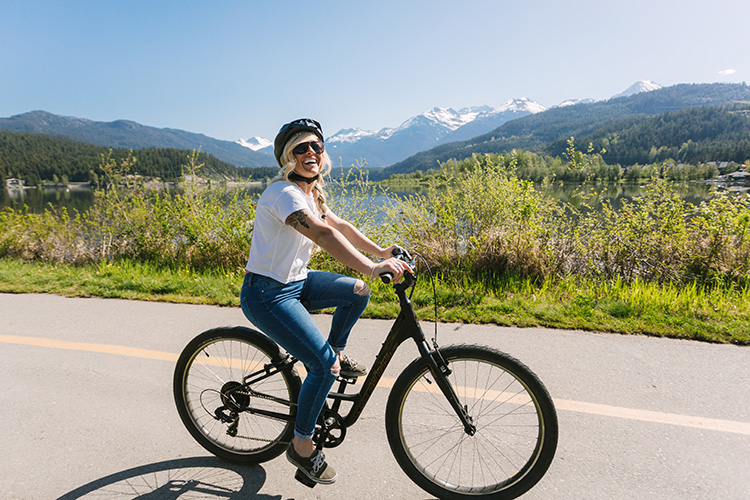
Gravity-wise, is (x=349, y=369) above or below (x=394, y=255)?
below

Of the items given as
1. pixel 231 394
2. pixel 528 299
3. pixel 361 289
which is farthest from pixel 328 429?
pixel 528 299

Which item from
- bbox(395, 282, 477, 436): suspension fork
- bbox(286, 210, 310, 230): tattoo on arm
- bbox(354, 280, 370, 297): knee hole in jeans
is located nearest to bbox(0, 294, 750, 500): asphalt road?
bbox(395, 282, 477, 436): suspension fork

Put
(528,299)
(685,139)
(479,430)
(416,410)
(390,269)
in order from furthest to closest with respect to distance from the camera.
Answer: (685,139) < (528,299) < (416,410) < (479,430) < (390,269)

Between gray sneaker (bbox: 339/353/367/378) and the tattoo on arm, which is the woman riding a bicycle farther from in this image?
gray sneaker (bbox: 339/353/367/378)

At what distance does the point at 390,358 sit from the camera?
7.55ft

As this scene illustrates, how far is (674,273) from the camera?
19.2 feet

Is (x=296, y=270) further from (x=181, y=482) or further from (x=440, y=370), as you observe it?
(x=181, y=482)

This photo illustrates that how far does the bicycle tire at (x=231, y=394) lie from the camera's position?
2.49 meters

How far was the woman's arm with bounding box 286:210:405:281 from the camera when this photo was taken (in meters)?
2.04

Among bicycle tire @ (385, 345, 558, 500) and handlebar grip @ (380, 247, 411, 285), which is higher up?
handlebar grip @ (380, 247, 411, 285)

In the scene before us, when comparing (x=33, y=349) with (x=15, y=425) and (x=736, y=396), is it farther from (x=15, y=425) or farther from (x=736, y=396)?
(x=736, y=396)

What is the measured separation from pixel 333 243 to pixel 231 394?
1.36 metres

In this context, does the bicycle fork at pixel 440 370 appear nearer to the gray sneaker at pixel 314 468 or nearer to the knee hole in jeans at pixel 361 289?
the knee hole in jeans at pixel 361 289

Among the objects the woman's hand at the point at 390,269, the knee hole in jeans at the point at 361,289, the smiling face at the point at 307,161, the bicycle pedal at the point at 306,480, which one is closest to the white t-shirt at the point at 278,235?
the smiling face at the point at 307,161
